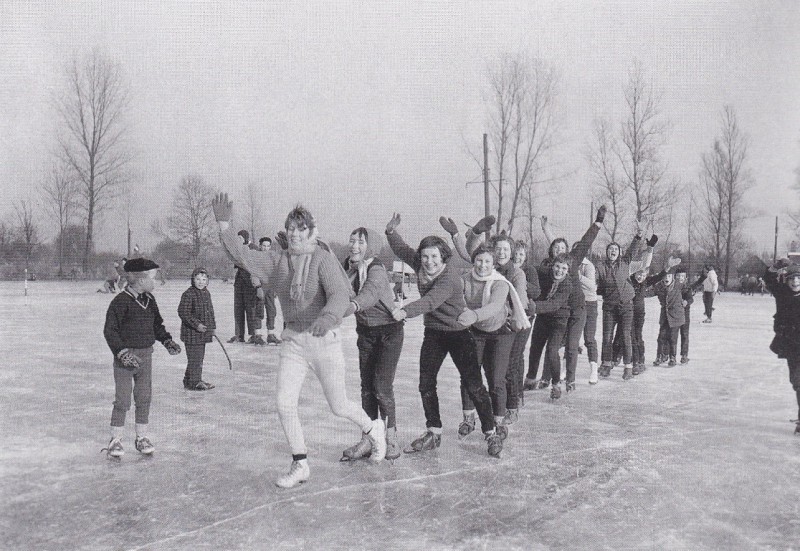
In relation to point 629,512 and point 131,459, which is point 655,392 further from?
point 131,459

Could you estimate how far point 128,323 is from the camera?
15.1 ft

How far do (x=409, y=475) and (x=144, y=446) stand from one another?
197cm

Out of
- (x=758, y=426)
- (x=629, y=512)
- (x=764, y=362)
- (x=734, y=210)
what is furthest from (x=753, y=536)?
(x=734, y=210)

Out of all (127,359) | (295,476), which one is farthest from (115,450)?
(295,476)

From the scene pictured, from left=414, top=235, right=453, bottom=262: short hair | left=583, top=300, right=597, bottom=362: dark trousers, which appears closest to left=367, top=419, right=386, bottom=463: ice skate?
left=414, top=235, right=453, bottom=262: short hair

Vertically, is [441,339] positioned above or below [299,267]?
below

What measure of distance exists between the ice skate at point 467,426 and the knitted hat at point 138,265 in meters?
2.69

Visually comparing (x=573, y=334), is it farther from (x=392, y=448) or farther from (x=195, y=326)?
(x=195, y=326)

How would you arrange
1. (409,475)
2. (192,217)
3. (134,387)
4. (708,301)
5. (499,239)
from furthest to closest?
(192,217) → (708,301) → (499,239) → (134,387) → (409,475)

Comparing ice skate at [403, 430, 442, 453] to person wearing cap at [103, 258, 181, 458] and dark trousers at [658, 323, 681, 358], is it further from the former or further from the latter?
dark trousers at [658, 323, 681, 358]

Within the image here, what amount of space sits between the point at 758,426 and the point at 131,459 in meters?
5.21

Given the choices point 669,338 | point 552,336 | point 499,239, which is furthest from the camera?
point 669,338

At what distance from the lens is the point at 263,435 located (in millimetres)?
5281

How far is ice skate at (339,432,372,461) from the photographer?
4625 millimetres
